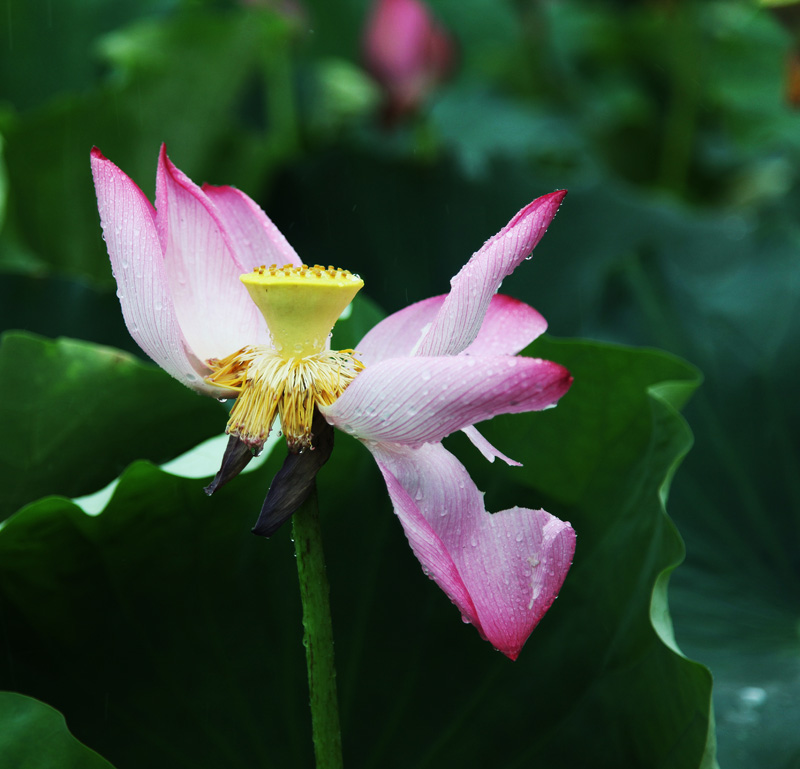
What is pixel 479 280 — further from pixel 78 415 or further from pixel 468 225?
pixel 468 225

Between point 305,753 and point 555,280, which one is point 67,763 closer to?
point 305,753

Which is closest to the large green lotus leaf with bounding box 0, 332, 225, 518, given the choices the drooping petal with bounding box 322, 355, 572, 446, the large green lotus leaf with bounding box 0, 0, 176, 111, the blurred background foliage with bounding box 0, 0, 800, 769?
the blurred background foliage with bounding box 0, 0, 800, 769

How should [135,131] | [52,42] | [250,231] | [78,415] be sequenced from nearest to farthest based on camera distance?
[250,231] → [78,415] → [135,131] → [52,42]

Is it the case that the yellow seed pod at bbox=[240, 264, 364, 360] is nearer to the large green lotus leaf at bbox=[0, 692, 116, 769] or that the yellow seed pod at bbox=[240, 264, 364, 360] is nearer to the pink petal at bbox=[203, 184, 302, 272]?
the pink petal at bbox=[203, 184, 302, 272]

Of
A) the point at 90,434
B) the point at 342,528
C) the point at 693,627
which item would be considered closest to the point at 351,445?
the point at 342,528

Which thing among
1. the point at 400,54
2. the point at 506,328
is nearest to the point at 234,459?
the point at 506,328

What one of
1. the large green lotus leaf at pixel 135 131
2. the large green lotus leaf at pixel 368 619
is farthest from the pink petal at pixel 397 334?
the large green lotus leaf at pixel 135 131

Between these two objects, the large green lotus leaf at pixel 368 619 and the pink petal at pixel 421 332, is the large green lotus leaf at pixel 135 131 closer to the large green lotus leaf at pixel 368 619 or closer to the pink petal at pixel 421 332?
the large green lotus leaf at pixel 368 619
